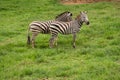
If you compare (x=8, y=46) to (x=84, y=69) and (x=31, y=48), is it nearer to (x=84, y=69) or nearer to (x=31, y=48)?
(x=31, y=48)

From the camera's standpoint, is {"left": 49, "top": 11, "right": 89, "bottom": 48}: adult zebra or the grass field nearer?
the grass field

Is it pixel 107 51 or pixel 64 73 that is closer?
pixel 64 73

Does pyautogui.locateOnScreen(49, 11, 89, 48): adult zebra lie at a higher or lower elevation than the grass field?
higher

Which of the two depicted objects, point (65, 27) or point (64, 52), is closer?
point (64, 52)

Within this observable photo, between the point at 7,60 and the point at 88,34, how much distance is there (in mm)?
5459

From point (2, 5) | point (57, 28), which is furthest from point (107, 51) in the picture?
point (2, 5)

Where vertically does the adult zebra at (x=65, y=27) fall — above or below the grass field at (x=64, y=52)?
above

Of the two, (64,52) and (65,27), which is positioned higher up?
(65,27)

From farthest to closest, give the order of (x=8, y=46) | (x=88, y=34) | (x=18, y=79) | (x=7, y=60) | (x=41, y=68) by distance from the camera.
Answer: (x=88, y=34), (x=8, y=46), (x=7, y=60), (x=41, y=68), (x=18, y=79)

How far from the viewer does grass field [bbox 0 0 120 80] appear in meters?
11.1

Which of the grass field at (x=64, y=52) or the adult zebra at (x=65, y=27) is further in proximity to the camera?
the adult zebra at (x=65, y=27)

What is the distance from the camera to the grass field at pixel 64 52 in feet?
36.6

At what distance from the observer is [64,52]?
14.0 metres

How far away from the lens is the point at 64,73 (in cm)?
1110
